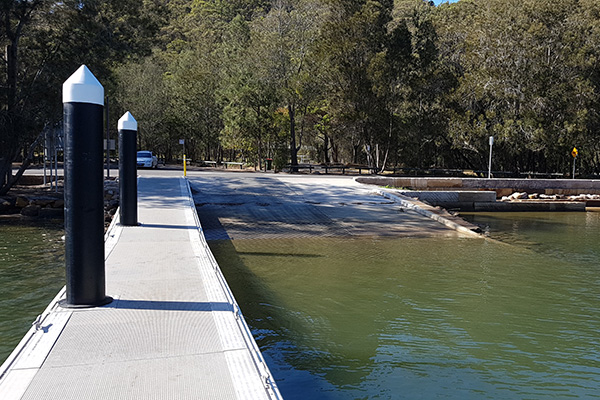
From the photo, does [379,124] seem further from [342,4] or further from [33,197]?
[33,197]

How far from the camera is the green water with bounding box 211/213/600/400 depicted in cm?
634

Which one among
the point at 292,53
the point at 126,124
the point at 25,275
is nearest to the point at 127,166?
the point at 126,124

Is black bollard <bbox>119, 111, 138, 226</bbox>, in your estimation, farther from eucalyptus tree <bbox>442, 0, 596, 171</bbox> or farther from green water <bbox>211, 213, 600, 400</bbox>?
eucalyptus tree <bbox>442, 0, 596, 171</bbox>

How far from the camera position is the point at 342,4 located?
126ft

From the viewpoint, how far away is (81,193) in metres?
6.25

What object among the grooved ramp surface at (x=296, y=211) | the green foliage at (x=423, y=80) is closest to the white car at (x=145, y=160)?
the green foliage at (x=423, y=80)

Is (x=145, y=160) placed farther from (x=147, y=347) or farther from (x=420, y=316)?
(x=147, y=347)

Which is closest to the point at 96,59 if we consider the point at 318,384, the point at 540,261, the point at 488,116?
the point at 540,261

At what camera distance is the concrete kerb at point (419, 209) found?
16.8 meters

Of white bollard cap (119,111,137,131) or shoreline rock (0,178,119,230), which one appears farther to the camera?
shoreline rock (0,178,119,230)

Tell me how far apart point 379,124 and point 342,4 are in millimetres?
8799

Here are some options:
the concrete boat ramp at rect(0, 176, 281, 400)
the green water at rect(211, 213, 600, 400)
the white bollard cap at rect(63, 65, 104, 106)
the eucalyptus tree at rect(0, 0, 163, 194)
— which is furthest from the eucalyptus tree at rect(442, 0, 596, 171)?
the white bollard cap at rect(63, 65, 104, 106)

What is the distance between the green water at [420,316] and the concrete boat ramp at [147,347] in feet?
3.72

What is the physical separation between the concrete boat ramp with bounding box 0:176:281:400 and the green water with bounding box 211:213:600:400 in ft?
3.72
